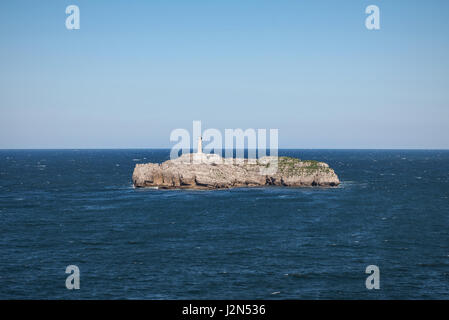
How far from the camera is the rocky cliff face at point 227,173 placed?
104 m

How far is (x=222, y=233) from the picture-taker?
57312mm

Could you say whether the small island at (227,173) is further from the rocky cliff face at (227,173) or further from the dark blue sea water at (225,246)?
the dark blue sea water at (225,246)

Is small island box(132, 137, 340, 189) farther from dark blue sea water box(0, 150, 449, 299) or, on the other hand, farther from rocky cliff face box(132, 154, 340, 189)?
dark blue sea water box(0, 150, 449, 299)

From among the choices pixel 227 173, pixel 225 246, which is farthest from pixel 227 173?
pixel 225 246

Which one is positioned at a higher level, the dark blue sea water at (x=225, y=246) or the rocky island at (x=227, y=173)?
the rocky island at (x=227, y=173)

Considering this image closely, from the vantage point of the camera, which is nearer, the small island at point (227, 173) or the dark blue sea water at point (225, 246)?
the dark blue sea water at point (225, 246)

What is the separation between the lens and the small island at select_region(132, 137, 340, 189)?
104 metres

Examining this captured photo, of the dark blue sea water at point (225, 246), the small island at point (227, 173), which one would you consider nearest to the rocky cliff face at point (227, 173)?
the small island at point (227, 173)

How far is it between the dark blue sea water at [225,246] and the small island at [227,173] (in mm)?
13203

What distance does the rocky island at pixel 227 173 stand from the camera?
10406 cm

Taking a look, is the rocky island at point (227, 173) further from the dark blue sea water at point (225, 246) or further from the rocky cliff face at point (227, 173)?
the dark blue sea water at point (225, 246)

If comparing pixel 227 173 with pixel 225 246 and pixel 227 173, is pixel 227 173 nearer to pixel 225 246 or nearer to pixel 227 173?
pixel 227 173
